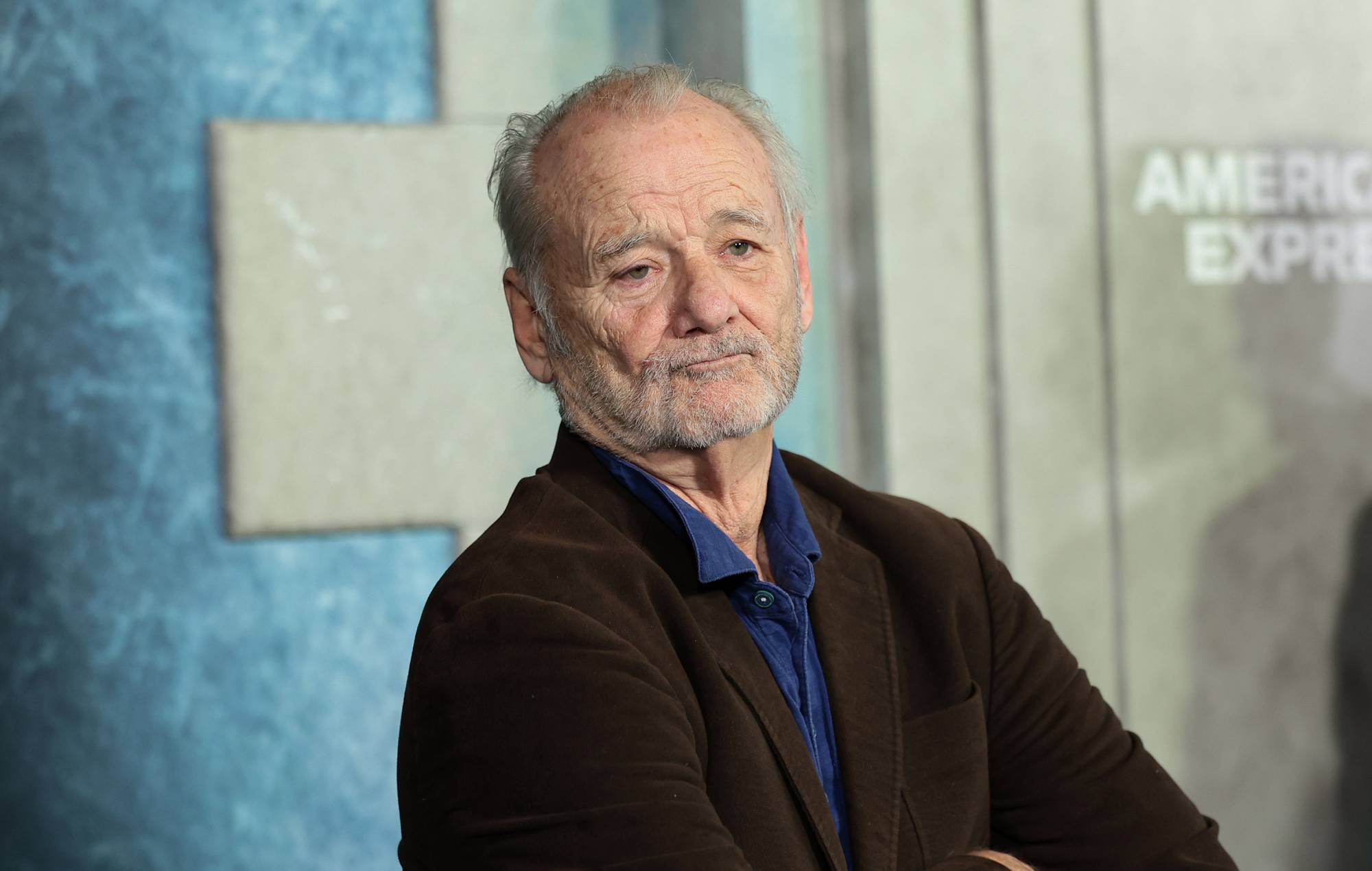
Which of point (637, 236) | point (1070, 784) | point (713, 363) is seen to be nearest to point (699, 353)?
point (713, 363)

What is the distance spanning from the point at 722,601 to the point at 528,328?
0.41 metres

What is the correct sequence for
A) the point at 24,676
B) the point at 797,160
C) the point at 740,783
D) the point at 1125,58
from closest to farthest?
the point at 740,783, the point at 797,160, the point at 24,676, the point at 1125,58

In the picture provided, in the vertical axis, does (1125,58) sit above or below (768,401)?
above

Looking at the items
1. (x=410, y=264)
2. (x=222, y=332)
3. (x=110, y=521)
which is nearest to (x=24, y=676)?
(x=110, y=521)

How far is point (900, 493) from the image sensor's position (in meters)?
2.67

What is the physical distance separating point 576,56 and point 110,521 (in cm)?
122

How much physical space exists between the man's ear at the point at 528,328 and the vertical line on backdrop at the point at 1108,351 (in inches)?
64.6

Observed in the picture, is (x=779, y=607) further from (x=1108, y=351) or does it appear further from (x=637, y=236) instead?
(x=1108, y=351)

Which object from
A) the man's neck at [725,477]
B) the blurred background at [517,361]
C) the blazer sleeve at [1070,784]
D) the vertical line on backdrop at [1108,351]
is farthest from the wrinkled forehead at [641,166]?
the vertical line on backdrop at [1108,351]

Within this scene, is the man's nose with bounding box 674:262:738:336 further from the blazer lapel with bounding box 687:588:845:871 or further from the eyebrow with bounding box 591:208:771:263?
the blazer lapel with bounding box 687:588:845:871

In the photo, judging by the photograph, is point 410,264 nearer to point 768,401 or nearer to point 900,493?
point 900,493

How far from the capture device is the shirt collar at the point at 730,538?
1.36m

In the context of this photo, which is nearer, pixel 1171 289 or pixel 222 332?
pixel 222 332

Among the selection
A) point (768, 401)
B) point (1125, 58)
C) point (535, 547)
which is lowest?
point (535, 547)
